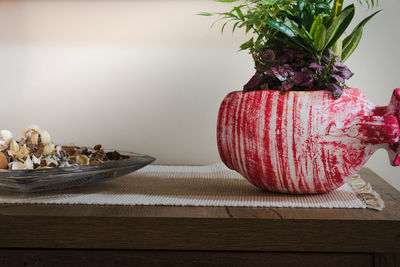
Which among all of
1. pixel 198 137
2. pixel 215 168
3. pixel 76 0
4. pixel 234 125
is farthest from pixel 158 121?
pixel 234 125

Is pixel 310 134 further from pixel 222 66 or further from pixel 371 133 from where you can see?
pixel 222 66

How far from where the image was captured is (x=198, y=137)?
1063 millimetres

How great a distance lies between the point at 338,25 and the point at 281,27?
0.08m

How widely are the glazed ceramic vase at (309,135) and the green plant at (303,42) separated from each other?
0.08 ft

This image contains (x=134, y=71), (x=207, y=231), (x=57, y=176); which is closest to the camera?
(x=207, y=231)

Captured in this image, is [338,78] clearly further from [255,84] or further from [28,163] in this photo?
[28,163]

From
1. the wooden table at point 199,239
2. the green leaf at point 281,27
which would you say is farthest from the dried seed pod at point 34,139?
the green leaf at point 281,27

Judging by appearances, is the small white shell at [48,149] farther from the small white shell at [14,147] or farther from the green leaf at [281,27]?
the green leaf at [281,27]

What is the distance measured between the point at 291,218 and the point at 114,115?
24.6 inches

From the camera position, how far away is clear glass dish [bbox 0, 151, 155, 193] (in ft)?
2.10

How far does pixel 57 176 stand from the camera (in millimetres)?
651

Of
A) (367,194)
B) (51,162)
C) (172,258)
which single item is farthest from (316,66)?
(51,162)

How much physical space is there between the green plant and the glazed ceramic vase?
25 mm

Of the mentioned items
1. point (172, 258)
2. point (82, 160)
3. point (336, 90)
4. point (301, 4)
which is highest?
point (301, 4)
